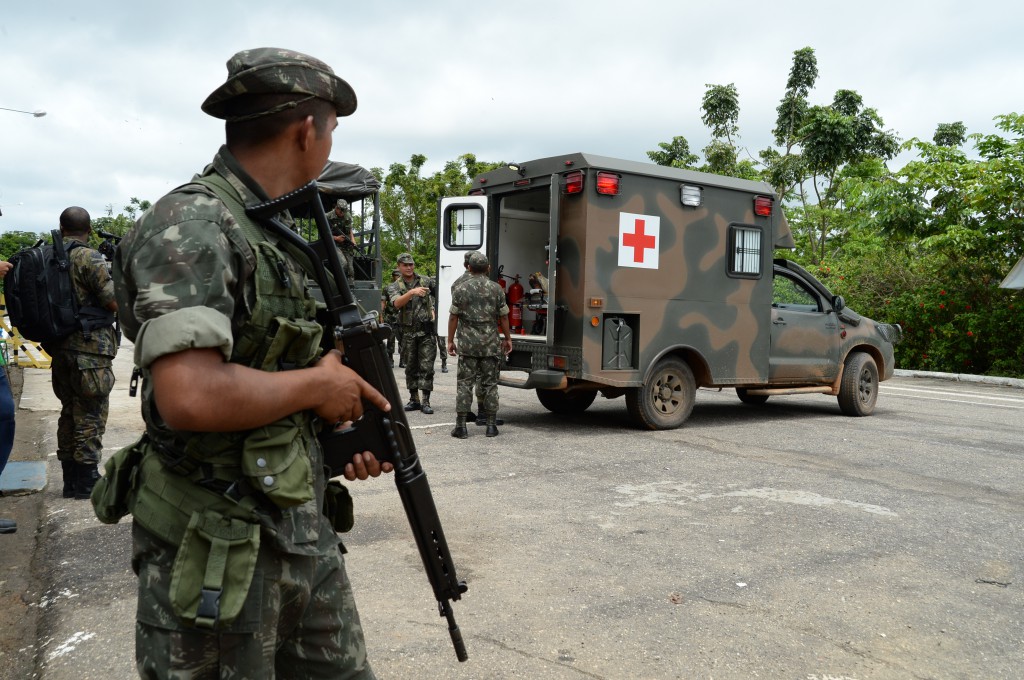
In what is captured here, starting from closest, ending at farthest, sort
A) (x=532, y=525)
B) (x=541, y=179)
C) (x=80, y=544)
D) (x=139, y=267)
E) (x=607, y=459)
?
(x=139, y=267)
(x=80, y=544)
(x=532, y=525)
(x=607, y=459)
(x=541, y=179)

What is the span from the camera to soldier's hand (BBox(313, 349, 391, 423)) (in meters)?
1.60

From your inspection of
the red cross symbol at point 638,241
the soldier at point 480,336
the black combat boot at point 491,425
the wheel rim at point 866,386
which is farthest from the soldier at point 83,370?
the wheel rim at point 866,386

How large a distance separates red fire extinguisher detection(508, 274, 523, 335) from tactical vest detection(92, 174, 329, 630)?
7996 millimetres

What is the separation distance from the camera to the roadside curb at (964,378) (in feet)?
46.7

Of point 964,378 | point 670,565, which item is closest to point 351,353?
point 670,565

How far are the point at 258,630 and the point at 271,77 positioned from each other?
1.04 metres

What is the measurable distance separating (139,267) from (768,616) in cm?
288

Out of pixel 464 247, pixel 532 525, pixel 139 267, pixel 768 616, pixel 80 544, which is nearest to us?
pixel 139 267

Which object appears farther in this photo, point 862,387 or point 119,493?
point 862,387

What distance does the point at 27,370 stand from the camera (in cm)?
1370

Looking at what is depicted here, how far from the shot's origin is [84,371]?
497 centimetres

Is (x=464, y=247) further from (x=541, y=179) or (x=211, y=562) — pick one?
(x=211, y=562)

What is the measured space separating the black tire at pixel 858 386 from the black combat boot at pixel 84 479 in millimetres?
7516

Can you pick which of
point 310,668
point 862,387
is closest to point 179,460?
point 310,668
